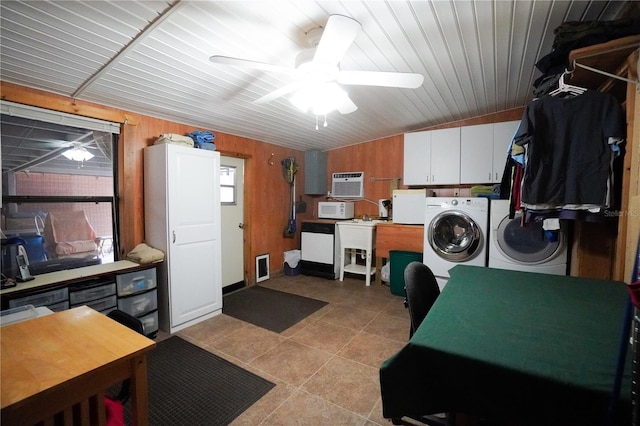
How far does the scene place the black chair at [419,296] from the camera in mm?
1442

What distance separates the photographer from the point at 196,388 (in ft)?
6.17

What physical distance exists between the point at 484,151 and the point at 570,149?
2038 millimetres

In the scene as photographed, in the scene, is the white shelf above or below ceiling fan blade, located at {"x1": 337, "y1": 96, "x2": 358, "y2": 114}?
below

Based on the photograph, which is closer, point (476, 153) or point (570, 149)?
point (570, 149)

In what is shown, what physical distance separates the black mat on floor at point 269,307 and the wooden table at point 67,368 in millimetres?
1697

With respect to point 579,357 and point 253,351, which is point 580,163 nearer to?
point 579,357

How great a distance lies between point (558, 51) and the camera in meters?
1.50

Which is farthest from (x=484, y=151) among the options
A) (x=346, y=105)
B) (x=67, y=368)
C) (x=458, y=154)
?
(x=67, y=368)

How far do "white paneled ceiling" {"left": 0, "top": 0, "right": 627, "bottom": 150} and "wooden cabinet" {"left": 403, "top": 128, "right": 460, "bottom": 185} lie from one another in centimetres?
88

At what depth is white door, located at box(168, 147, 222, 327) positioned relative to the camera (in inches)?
104

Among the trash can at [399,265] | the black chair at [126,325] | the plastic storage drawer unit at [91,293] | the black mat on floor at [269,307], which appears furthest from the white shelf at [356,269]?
the black chair at [126,325]

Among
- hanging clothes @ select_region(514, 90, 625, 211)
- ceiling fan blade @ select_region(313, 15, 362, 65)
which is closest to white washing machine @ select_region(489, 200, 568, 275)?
hanging clothes @ select_region(514, 90, 625, 211)

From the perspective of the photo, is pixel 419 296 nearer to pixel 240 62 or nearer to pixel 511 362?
pixel 511 362

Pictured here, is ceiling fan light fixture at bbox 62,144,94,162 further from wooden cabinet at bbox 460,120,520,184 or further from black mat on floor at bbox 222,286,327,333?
wooden cabinet at bbox 460,120,520,184
